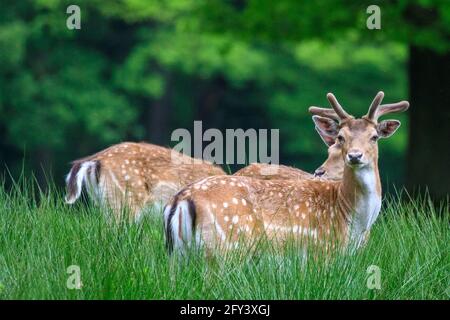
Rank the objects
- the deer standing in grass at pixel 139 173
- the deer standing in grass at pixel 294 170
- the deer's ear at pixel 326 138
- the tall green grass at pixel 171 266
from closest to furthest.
A: 1. the tall green grass at pixel 171 266
2. the deer's ear at pixel 326 138
3. the deer standing in grass at pixel 294 170
4. the deer standing in grass at pixel 139 173

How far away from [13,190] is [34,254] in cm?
131

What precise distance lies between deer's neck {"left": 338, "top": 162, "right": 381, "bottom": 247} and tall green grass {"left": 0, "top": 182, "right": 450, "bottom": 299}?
12cm

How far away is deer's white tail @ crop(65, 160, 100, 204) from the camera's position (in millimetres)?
9133

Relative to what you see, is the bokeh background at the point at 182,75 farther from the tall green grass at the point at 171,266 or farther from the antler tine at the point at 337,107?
the tall green grass at the point at 171,266

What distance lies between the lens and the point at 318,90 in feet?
79.8

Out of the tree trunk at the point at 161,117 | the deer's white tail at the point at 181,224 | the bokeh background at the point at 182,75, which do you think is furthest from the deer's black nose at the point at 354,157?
the tree trunk at the point at 161,117

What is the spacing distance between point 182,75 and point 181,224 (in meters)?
20.5

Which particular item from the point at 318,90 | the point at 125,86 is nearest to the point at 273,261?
the point at 125,86

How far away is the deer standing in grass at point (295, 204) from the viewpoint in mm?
6785

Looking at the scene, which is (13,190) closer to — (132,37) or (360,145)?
(360,145)

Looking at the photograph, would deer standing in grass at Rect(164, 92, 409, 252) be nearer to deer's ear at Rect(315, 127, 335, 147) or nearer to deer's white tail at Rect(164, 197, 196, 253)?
deer's white tail at Rect(164, 197, 196, 253)

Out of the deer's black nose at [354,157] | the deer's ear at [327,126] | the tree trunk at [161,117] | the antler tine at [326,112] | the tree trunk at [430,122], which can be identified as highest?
the antler tine at [326,112]

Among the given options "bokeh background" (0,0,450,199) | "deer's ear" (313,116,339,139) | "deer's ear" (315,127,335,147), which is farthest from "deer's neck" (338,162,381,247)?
"bokeh background" (0,0,450,199)

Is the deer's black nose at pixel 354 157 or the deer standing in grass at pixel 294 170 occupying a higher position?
the deer's black nose at pixel 354 157
